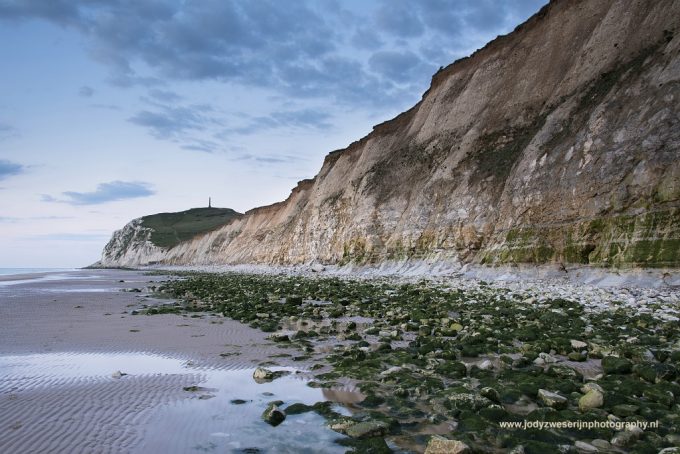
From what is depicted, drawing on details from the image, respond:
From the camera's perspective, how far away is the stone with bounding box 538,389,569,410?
4.82 metres

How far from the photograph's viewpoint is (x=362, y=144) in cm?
4750

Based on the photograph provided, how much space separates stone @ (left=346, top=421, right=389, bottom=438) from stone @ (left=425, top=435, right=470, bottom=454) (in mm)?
589

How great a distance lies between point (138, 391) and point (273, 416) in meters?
2.13

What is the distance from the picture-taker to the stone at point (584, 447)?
379 cm

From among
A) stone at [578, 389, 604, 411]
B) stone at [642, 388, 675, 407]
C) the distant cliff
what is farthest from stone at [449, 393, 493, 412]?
the distant cliff

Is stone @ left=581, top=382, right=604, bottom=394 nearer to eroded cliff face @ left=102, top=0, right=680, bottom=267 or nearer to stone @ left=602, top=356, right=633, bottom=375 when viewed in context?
stone @ left=602, top=356, right=633, bottom=375

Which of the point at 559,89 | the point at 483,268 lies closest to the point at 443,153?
the point at 559,89

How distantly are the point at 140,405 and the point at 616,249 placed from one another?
1571cm

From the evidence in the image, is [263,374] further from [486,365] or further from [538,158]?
[538,158]

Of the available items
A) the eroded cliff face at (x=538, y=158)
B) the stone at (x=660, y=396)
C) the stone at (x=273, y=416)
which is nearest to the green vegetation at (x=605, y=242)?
the eroded cliff face at (x=538, y=158)

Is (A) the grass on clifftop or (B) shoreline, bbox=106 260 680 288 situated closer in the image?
(B) shoreline, bbox=106 260 680 288

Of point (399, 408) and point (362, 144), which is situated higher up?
point (362, 144)

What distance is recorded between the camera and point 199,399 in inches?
208

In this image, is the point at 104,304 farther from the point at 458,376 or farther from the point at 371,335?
the point at 458,376
